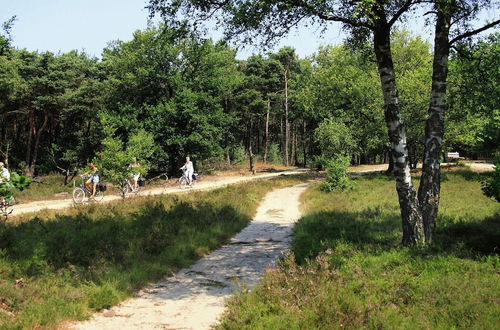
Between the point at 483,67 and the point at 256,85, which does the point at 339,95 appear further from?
the point at 256,85

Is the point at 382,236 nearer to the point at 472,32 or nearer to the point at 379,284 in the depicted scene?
the point at 379,284

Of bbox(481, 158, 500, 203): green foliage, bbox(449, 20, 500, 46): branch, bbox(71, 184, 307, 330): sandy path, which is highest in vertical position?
bbox(449, 20, 500, 46): branch

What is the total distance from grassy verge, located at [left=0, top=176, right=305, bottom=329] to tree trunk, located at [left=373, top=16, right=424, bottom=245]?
5.78 m

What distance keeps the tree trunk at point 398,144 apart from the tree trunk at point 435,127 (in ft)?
1.87

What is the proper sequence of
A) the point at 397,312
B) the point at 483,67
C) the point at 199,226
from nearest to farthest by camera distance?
1. the point at 397,312
2. the point at 483,67
3. the point at 199,226

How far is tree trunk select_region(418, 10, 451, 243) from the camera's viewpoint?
9.68 metres

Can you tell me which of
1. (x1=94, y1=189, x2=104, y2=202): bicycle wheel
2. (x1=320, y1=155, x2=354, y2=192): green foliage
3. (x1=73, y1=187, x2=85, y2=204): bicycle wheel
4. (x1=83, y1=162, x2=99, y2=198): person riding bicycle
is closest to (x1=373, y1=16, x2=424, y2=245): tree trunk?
(x1=320, y1=155, x2=354, y2=192): green foliage

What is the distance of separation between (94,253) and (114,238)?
3.51ft

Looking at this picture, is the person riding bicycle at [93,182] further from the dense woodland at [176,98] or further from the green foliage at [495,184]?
the green foliage at [495,184]

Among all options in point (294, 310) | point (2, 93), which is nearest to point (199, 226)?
point (294, 310)

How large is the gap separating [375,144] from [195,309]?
27068 mm

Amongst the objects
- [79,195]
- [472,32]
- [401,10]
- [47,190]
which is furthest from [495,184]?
[47,190]

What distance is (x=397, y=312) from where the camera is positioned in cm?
589

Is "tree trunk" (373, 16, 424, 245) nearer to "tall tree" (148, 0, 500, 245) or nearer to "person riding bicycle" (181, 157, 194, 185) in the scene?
"tall tree" (148, 0, 500, 245)
